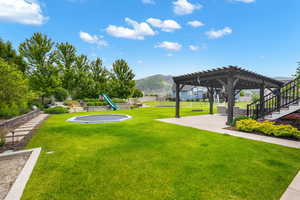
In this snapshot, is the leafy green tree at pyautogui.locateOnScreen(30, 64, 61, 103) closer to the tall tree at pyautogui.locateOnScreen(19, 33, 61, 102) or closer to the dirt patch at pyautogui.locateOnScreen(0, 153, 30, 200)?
the tall tree at pyautogui.locateOnScreen(19, 33, 61, 102)

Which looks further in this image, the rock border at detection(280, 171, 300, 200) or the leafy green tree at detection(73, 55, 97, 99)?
the leafy green tree at detection(73, 55, 97, 99)

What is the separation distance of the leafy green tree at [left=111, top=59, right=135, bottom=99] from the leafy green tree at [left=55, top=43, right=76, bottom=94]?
664 centimetres

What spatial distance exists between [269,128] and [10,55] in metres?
24.2

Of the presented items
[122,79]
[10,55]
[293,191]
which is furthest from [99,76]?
[293,191]

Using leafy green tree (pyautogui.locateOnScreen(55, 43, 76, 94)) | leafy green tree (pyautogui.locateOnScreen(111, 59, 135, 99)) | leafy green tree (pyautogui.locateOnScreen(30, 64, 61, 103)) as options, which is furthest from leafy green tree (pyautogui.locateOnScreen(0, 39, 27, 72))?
leafy green tree (pyautogui.locateOnScreen(111, 59, 135, 99))

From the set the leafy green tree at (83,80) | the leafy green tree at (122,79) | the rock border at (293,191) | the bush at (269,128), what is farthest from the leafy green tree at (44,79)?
the rock border at (293,191)

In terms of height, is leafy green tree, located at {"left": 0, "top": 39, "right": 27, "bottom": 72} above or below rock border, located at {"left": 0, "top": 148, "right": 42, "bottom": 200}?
above

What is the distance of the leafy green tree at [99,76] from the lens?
24.8m

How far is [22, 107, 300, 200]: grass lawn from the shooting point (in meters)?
2.25

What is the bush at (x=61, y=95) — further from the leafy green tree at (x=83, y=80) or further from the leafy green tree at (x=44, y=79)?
the leafy green tree at (x=44, y=79)

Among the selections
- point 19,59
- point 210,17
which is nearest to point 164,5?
point 210,17

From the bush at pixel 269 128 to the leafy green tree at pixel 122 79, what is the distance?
2074 centimetres

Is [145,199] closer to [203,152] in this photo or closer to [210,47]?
[203,152]

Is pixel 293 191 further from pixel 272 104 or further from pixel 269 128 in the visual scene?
pixel 272 104
